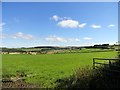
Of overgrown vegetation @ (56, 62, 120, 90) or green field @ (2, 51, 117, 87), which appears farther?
green field @ (2, 51, 117, 87)

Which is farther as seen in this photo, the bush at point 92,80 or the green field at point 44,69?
the green field at point 44,69

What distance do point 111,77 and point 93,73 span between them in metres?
1.40

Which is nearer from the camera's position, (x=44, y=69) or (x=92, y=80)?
(x=92, y=80)

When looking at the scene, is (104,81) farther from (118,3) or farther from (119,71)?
(118,3)

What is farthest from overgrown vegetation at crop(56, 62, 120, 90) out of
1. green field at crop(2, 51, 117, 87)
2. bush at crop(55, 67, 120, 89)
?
green field at crop(2, 51, 117, 87)

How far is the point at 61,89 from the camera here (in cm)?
1656

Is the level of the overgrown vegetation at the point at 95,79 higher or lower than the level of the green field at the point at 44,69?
higher

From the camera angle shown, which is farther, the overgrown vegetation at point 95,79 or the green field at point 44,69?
the green field at point 44,69

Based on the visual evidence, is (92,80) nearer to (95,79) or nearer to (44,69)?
(95,79)

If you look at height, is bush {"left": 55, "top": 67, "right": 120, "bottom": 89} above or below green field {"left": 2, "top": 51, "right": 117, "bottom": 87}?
above

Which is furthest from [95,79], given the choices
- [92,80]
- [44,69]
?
[44,69]

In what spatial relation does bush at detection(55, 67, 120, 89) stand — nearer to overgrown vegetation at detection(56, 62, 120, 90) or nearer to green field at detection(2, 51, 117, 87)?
overgrown vegetation at detection(56, 62, 120, 90)

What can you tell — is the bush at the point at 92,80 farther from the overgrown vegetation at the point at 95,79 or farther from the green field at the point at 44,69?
the green field at the point at 44,69

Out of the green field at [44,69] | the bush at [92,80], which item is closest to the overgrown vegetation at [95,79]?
the bush at [92,80]
